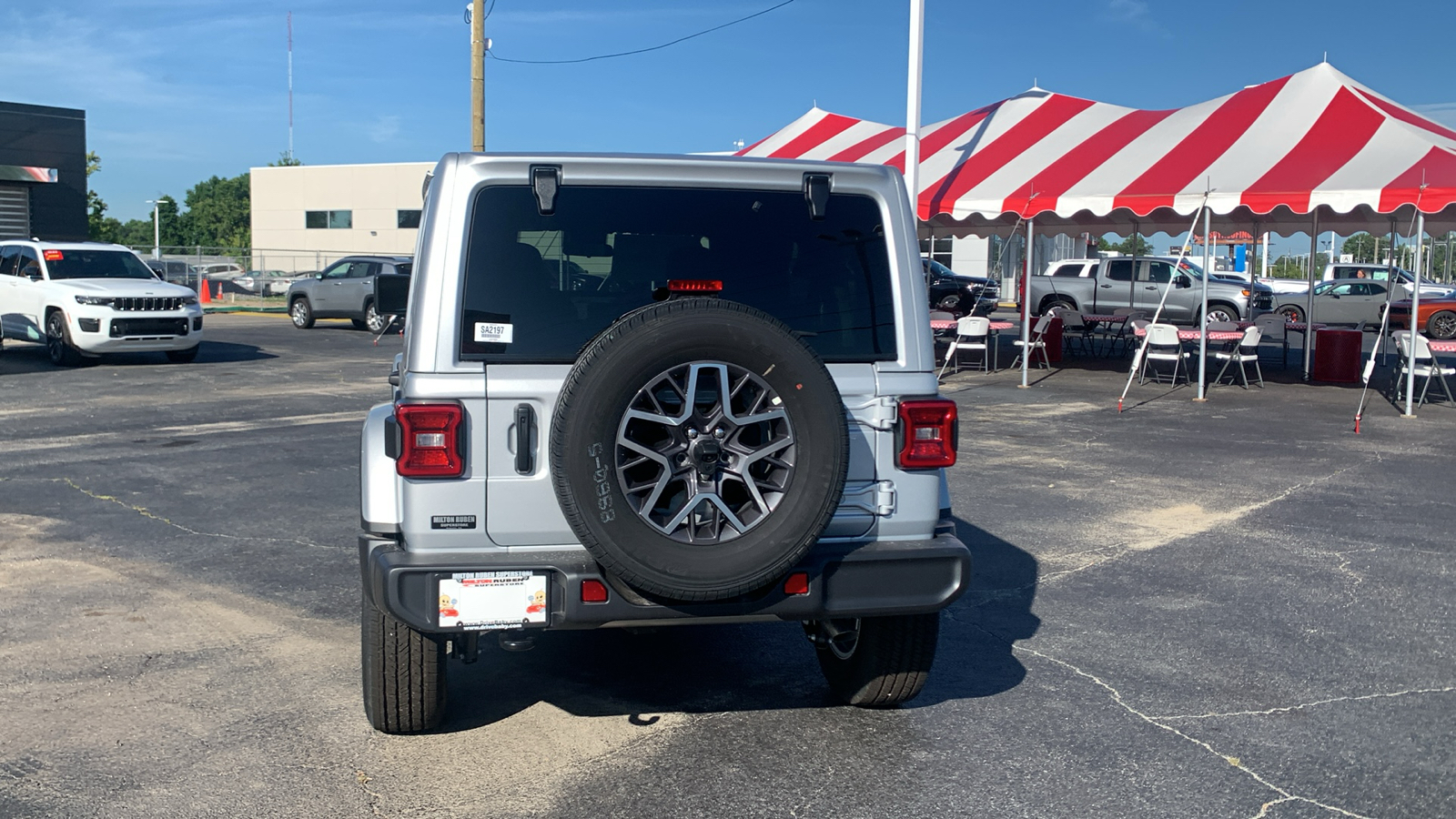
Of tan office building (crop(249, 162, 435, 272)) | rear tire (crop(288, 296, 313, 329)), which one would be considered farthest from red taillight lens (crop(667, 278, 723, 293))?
tan office building (crop(249, 162, 435, 272))

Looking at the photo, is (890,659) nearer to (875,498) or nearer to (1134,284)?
(875,498)

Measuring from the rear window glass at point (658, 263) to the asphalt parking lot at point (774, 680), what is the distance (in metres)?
1.37

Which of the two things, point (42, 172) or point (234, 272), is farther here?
point (234, 272)

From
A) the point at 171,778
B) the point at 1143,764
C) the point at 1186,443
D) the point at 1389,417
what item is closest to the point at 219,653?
the point at 171,778

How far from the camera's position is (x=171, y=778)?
3838 mm

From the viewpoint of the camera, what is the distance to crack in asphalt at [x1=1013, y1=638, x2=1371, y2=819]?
148 inches

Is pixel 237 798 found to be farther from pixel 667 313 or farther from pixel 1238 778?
pixel 1238 778

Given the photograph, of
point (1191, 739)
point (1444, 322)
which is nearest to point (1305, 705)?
point (1191, 739)

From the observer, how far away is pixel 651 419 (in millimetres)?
3473

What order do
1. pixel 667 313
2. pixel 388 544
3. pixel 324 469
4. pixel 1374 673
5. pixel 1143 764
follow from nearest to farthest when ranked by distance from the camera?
pixel 667 313 → pixel 388 544 → pixel 1143 764 → pixel 1374 673 → pixel 324 469

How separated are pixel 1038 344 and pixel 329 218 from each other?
4805cm

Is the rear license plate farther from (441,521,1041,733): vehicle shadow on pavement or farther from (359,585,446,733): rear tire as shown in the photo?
(441,521,1041,733): vehicle shadow on pavement

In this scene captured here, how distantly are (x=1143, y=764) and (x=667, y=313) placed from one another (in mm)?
2196

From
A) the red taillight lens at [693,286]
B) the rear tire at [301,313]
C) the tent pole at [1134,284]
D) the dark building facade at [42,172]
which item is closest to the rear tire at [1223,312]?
the tent pole at [1134,284]
